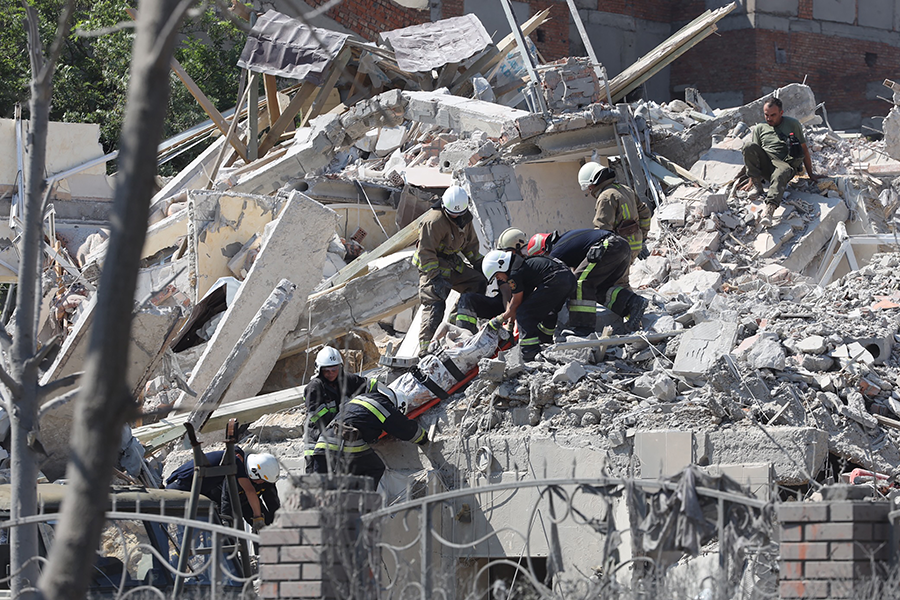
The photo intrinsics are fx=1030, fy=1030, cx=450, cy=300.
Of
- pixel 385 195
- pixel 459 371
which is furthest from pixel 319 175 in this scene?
pixel 459 371

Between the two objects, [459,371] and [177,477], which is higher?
[459,371]

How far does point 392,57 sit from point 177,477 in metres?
8.82

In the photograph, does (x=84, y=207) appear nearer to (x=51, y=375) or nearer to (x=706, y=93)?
(x=51, y=375)

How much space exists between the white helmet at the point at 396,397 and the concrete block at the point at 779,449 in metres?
2.14

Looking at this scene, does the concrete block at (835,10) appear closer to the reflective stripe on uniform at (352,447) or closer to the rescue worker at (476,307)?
the rescue worker at (476,307)

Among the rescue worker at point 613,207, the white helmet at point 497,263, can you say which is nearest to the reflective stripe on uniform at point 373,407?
the white helmet at point 497,263

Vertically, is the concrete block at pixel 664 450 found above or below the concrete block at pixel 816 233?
below

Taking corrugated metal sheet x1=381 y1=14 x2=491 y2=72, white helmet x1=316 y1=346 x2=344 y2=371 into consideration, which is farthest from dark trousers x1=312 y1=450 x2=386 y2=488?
corrugated metal sheet x1=381 y1=14 x2=491 y2=72

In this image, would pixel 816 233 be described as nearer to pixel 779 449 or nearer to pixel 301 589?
pixel 779 449

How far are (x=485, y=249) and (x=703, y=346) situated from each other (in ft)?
13.0

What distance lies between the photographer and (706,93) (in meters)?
22.5

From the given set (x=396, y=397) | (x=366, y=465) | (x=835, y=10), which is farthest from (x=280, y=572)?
(x=835, y=10)

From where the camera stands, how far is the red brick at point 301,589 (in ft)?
13.4

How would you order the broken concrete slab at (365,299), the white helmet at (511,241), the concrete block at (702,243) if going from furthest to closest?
the concrete block at (702,243) → the broken concrete slab at (365,299) → the white helmet at (511,241)
